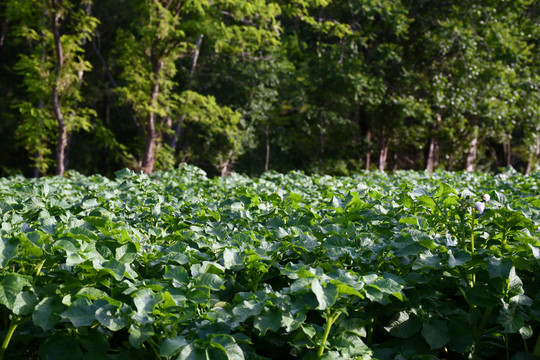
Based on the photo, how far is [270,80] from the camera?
22438 millimetres

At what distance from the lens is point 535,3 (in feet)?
68.4

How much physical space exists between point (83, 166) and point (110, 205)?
24334 mm

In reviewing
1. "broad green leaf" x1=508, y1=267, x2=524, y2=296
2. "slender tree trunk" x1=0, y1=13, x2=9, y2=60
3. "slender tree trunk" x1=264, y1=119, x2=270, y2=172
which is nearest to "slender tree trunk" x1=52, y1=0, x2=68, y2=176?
"slender tree trunk" x1=264, y1=119, x2=270, y2=172

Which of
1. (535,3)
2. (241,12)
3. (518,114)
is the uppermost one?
(535,3)

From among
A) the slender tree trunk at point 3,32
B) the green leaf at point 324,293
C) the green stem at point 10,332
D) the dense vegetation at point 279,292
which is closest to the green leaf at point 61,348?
the dense vegetation at point 279,292

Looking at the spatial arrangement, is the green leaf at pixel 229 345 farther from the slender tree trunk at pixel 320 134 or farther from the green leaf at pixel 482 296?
the slender tree trunk at pixel 320 134

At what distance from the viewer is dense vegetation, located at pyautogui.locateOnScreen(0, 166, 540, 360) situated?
59.9 inches

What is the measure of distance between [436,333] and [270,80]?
21.2 meters

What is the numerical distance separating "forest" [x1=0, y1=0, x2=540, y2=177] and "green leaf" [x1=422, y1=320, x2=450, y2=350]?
1206 centimetres

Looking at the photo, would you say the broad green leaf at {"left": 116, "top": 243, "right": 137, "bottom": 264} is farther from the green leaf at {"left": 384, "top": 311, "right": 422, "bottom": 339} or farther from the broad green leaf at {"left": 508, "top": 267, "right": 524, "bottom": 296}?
the broad green leaf at {"left": 508, "top": 267, "right": 524, "bottom": 296}

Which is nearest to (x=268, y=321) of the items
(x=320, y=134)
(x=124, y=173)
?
(x=124, y=173)

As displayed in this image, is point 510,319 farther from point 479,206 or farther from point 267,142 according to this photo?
point 267,142

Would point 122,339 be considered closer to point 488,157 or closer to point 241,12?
point 241,12

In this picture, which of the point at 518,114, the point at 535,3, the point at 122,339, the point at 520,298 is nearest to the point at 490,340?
the point at 520,298
